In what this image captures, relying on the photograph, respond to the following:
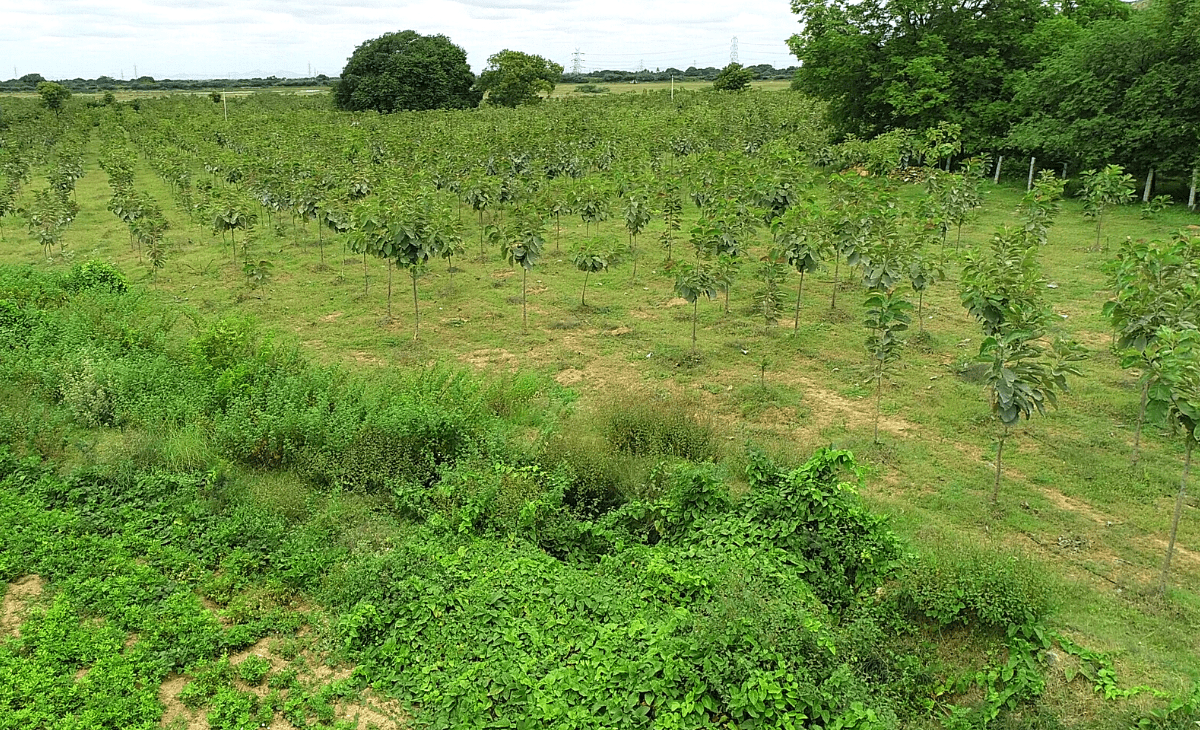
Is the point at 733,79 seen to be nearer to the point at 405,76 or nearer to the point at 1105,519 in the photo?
the point at 405,76

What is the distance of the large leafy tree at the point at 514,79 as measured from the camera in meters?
53.9

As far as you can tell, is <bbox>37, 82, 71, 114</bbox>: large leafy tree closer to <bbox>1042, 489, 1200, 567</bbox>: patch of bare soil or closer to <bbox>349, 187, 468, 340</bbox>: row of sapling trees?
<bbox>349, 187, 468, 340</bbox>: row of sapling trees

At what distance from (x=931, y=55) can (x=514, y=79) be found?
1328 inches

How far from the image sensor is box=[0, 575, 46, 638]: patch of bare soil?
246 inches

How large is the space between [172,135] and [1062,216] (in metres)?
35.4

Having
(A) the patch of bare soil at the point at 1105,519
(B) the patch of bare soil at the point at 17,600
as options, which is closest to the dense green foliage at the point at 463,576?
(B) the patch of bare soil at the point at 17,600

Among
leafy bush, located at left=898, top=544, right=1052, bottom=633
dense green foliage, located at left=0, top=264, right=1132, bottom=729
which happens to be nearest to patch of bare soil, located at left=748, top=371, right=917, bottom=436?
dense green foliage, located at left=0, top=264, right=1132, bottom=729

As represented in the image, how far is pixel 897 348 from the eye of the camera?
32.3 feet

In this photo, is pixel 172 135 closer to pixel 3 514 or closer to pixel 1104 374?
pixel 3 514

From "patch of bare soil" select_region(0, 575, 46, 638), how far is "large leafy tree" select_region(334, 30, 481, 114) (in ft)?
156

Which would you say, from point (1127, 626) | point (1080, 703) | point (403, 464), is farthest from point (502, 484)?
point (1127, 626)

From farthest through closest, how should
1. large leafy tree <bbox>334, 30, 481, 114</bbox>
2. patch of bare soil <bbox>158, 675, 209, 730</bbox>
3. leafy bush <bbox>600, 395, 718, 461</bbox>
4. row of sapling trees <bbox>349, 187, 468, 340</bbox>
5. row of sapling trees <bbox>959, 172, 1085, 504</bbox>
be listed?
1. large leafy tree <bbox>334, 30, 481, 114</bbox>
2. row of sapling trees <bbox>349, 187, 468, 340</bbox>
3. leafy bush <bbox>600, 395, 718, 461</bbox>
4. row of sapling trees <bbox>959, 172, 1085, 504</bbox>
5. patch of bare soil <bbox>158, 675, 209, 730</bbox>

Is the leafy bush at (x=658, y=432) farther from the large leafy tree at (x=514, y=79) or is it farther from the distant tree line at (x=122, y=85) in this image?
the distant tree line at (x=122, y=85)

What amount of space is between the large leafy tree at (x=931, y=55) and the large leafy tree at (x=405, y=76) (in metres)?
29.9
